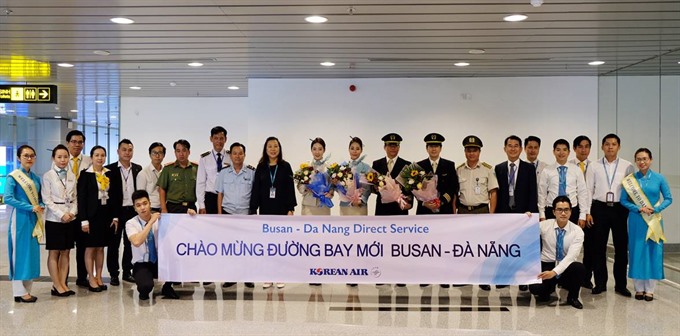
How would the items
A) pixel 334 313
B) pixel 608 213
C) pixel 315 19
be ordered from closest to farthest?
pixel 334 313, pixel 315 19, pixel 608 213

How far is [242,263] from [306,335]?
1.34 m

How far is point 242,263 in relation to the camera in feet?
18.5

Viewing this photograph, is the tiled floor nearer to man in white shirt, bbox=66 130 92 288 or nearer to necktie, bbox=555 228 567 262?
man in white shirt, bbox=66 130 92 288

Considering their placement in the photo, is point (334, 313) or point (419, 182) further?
point (419, 182)

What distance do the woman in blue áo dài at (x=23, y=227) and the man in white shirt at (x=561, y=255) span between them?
4.69 metres

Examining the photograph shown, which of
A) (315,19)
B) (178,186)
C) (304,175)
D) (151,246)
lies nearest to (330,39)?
(315,19)

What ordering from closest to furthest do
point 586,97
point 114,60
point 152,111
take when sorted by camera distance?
point 114,60
point 586,97
point 152,111

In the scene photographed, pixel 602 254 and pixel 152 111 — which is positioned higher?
pixel 152 111

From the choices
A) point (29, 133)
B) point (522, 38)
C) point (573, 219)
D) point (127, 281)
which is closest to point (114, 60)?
point (127, 281)

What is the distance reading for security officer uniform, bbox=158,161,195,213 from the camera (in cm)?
638

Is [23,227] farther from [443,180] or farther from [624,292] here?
[624,292]

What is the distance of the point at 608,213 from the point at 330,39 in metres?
3.50

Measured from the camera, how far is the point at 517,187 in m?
6.07

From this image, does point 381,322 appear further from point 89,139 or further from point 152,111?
point 89,139
